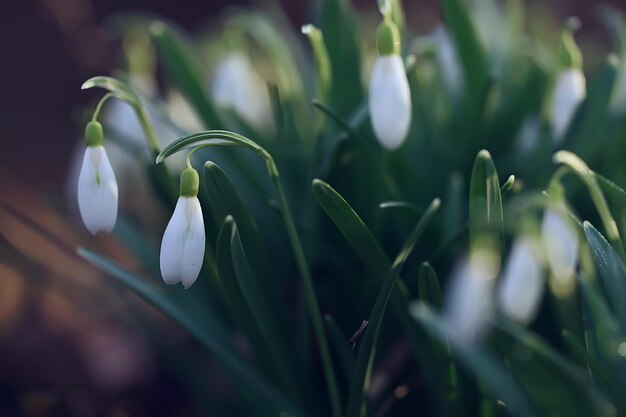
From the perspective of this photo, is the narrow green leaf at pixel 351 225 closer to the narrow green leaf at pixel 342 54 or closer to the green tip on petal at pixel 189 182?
the green tip on petal at pixel 189 182

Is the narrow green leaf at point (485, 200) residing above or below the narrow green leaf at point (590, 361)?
above

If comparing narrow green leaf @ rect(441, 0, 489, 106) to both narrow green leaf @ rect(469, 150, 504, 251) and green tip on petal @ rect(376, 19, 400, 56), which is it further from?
narrow green leaf @ rect(469, 150, 504, 251)

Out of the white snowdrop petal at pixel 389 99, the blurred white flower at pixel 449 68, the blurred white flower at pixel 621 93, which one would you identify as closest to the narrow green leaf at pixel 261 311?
the white snowdrop petal at pixel 389 99

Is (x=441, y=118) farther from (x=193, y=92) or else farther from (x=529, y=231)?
(x=529, y=231)

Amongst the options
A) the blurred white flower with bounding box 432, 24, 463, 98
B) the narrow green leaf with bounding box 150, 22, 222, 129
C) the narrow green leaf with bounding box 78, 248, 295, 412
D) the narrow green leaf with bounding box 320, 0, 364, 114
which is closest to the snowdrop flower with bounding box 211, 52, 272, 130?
the narrow green leaf with bounding box 150, 22, 222, 129

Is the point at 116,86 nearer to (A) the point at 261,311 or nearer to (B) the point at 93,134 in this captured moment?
(B) the point at 93,134

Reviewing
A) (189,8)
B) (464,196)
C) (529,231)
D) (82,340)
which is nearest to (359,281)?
(464,196)
